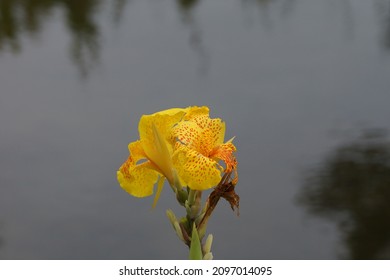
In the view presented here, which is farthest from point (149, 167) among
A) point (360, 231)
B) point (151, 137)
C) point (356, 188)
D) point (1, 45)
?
point (1, 45)

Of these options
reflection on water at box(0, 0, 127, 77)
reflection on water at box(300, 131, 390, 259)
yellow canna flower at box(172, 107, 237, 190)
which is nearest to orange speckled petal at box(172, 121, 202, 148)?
yellow canna flower at box(172, 107, 237, 190)

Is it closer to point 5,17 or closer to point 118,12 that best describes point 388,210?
point 118,12

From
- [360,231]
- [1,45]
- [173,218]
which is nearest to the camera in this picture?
[173,218]

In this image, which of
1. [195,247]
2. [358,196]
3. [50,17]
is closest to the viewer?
[195,247]

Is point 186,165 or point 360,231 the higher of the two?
point 186,165

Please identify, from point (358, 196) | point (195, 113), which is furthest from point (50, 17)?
point (195, 113)

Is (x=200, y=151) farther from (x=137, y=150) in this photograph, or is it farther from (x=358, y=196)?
(x=358, y=196)

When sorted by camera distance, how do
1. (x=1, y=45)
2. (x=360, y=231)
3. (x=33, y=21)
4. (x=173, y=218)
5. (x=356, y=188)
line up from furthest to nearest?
(x=33, y=21), (x=1, y=45), (x=356, y=188), (x=360, y=231), (x=173, y=218)

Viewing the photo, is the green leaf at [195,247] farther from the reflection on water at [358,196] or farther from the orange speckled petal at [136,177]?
the reflection on water at [358,196]
